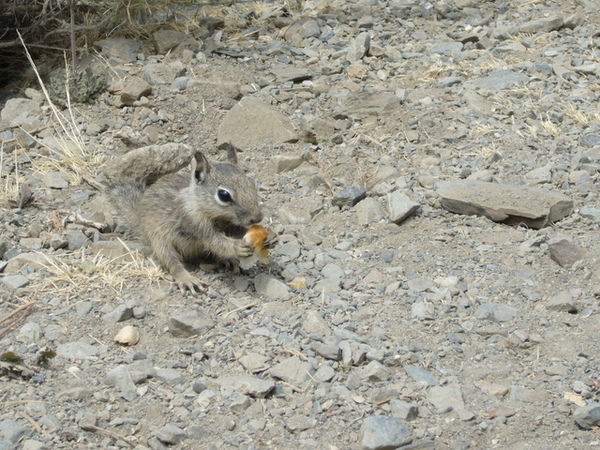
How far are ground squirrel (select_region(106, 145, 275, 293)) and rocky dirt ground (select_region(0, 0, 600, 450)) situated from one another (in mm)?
176

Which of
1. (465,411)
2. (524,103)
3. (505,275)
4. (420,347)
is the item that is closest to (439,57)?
(524,103)

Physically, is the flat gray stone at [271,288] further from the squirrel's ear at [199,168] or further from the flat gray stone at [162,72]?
the flat gray stone at [162,72]

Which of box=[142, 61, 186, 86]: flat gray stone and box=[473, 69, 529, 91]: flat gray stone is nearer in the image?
box=[473, 69, 529, 91]: flat gray stone

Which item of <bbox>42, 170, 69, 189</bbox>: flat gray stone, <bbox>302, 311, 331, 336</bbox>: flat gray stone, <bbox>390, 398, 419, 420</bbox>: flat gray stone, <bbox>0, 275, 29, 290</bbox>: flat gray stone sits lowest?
<bbox>42, 170, 69, 189</bbox>: flat gray stone

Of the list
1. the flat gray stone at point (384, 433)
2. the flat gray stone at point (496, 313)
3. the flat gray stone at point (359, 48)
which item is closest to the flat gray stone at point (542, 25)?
the flat gray stone at point (359, 48)

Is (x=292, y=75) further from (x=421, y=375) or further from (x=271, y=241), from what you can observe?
(x=421, y=375)

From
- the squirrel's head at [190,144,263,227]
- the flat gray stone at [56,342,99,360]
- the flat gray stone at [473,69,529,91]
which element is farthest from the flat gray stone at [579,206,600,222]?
the flat gray stone at [56,342,99,360]

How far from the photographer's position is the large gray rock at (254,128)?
23.9 feet

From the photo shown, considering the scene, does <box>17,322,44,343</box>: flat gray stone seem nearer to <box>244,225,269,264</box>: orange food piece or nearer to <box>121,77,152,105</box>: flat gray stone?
<box>244,225,269,264</box>: orange food piece

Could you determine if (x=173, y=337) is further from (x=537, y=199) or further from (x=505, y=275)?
(x=537, y=199)

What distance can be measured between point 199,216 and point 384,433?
7.29 ft

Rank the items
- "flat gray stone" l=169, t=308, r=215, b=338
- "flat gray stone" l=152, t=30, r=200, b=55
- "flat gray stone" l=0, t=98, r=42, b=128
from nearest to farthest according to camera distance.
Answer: "flat gray stone" l=169, t=308, r=215, b=338 → "flat gray stone" l=0, t=98, r=42, b=128 → "flat gray stone" l=152, t=30, r=200, b=55

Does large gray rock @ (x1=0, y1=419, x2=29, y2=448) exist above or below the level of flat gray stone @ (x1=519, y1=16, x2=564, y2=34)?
below

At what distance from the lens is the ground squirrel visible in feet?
17.4
